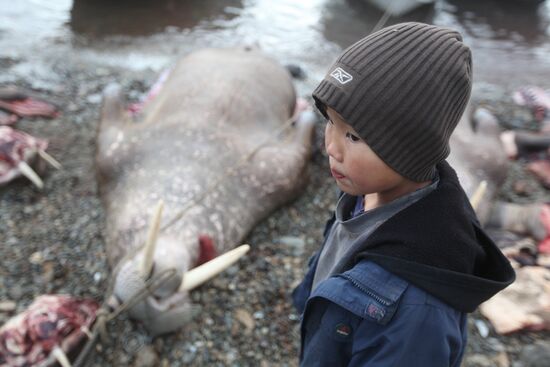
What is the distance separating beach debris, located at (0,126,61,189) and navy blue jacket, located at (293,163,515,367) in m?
3.35

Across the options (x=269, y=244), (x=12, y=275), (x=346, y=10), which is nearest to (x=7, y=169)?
(x=12, y=275)

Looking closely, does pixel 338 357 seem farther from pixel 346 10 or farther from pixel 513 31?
pixel 513 31

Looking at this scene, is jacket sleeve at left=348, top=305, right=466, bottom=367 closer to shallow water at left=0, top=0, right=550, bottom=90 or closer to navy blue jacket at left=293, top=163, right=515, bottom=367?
navy blue jacket at left=293, top=163, right=515, bottom=367

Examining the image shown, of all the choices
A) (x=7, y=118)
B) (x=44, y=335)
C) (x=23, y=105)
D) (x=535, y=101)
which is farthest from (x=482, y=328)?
(x=23, y=105)

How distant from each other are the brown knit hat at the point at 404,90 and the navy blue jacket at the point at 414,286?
0.18 meters

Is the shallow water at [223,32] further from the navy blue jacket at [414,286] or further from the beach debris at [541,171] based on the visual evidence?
the navy blue jacket at [414,286]

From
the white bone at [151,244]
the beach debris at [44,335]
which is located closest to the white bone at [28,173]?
the beach debris at [44,335]

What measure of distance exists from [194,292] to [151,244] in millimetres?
937

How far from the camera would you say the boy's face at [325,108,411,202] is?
1.36 m

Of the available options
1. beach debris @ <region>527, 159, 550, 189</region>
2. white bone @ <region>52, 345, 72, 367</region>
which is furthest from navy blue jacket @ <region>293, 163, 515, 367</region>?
beach debris @ <region>527, 159, 550, 189</region>

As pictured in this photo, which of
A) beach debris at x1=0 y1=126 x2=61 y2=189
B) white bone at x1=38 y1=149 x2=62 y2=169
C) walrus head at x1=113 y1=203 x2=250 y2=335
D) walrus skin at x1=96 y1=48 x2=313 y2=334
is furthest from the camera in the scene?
white bone at x1=38 y1=149 x2=62 y2=169

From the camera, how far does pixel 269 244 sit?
12.5 ft

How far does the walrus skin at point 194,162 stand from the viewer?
9.55ft

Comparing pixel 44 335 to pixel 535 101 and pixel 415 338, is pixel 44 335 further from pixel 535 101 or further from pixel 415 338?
pixel 535 101
